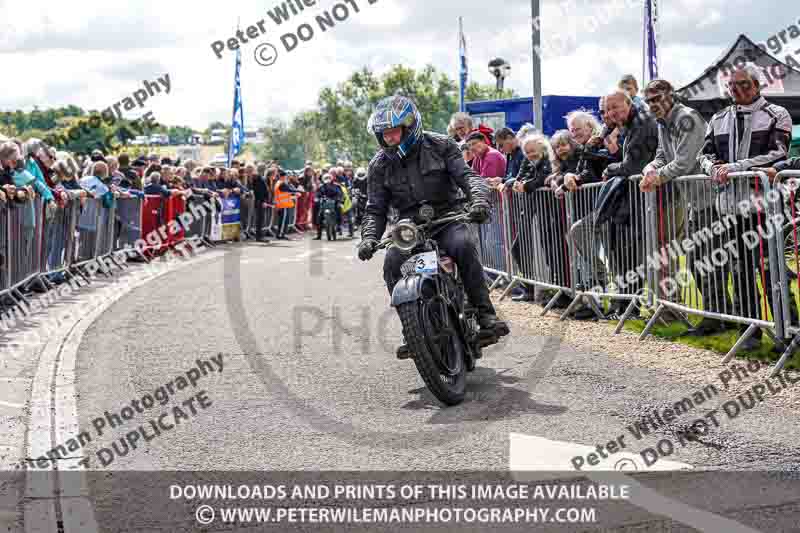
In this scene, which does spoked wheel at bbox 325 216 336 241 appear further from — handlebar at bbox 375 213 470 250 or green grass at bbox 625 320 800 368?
handlebar at bbox 375 213 470 250

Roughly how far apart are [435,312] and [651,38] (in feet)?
42.7

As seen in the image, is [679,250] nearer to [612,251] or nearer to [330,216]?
[612,251]

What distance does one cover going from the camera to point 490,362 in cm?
862

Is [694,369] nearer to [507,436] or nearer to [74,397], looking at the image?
[507,436]

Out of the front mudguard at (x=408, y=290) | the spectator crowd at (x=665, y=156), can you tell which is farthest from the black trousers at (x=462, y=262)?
the spectator crowd at (x=665, y=156)

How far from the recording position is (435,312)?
23.3 feet

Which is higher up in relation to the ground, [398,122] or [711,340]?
[398,122]

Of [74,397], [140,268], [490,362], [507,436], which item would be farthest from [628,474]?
[140,268]

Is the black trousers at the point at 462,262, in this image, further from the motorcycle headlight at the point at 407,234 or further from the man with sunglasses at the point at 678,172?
the man with sunglasses at the point at 678,172

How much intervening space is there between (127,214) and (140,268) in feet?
4.21

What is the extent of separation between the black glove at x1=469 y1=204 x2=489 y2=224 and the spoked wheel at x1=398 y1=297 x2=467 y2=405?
645 mm

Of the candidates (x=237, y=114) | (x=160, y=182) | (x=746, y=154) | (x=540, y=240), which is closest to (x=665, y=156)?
(x=746, y=154)

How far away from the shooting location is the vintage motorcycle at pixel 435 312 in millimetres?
6766

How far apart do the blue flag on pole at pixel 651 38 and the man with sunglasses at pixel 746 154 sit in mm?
10653
